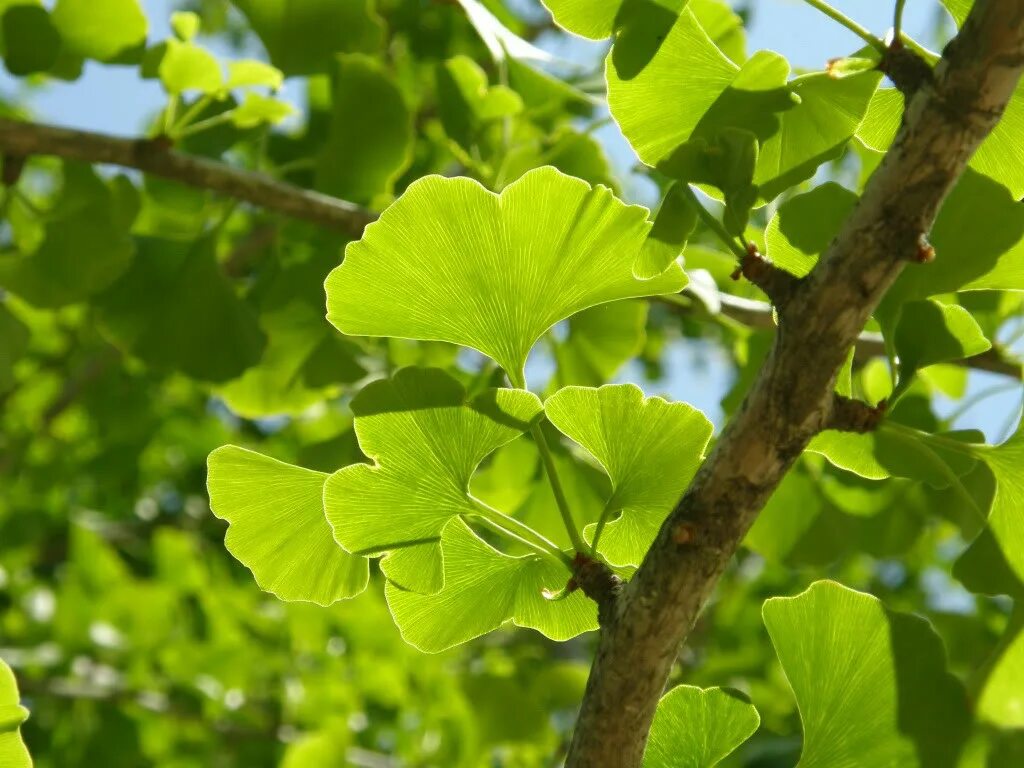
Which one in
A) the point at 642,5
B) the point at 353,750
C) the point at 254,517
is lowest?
the point at 353,750

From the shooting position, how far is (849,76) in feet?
1.52

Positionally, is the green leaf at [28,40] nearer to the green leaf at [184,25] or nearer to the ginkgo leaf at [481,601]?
the green leaf at [184,25]

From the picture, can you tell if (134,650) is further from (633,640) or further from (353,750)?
(633,640)

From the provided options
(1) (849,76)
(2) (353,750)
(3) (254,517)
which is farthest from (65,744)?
A: (1) (849,76)

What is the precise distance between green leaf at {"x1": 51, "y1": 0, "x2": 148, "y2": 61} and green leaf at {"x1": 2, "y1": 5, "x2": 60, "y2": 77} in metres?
0.01

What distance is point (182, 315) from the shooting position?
88cm

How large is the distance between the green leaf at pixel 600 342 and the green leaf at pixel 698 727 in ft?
1.41

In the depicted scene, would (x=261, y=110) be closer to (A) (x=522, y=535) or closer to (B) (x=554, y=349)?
(B) (x=554, y=349)

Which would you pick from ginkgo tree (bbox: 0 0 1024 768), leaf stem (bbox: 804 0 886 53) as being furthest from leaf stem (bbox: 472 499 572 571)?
leaf stem (bbox: 804 0 886 53)

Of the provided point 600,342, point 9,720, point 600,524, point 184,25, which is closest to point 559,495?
point 600,524

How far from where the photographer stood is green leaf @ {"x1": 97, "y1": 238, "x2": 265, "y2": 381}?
2.88 feet

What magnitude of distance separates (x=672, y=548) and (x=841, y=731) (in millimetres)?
139

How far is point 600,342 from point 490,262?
443 millimetres

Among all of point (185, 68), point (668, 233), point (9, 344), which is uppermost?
point (668, 233)
